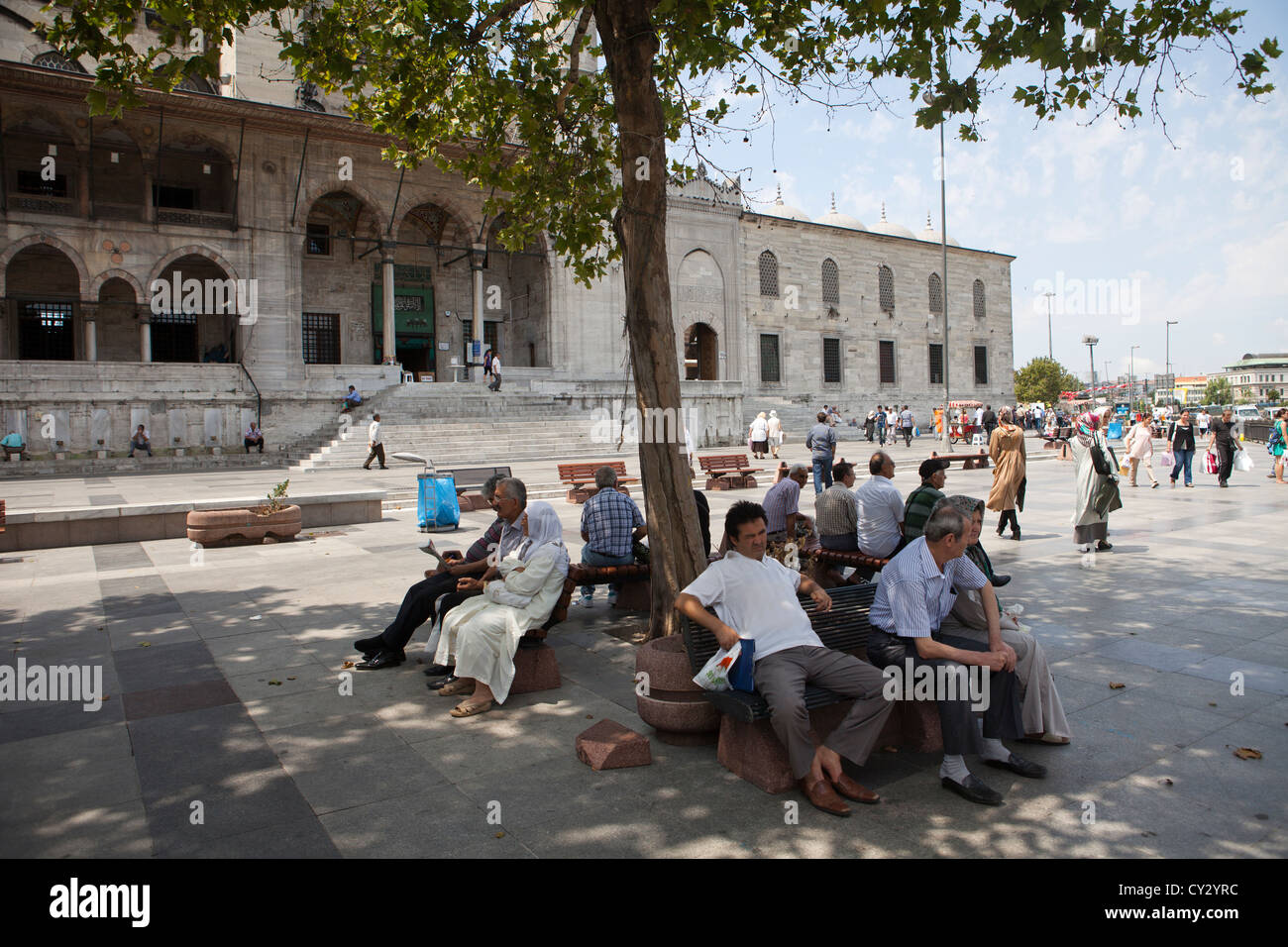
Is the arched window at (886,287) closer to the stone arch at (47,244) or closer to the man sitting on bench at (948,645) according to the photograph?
the stone arch at (47,244)

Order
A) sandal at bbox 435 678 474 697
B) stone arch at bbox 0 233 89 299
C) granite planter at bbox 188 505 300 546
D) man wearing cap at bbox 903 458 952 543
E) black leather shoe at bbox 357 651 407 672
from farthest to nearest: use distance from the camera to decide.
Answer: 1. stone arch at bbox 0 233 89 299
2. granite planter at bbox 188 505 300 546
3. man wearing cap at bbox 903 458 952 543
4. black leather shoe at bbox 357 651 407 672
5. sandal at bbox 435 678 474 697

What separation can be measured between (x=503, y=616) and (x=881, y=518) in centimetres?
347

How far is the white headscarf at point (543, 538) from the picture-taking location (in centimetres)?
534

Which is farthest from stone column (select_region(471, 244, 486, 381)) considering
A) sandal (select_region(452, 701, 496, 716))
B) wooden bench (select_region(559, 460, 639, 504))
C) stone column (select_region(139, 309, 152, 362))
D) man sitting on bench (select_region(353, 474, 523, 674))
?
sandal (select_region(452, 701, 496, 716))

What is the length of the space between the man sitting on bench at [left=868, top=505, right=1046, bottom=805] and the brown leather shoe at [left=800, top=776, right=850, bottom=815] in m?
0.56

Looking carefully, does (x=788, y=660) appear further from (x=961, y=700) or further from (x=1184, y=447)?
(x=1184, y=447)

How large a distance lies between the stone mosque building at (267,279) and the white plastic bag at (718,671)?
16.3m

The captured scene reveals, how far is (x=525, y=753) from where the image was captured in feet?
14.2

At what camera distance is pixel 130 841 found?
339 centimetres

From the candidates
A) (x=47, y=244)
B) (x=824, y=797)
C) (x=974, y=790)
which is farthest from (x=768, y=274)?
(x=824, y=797)

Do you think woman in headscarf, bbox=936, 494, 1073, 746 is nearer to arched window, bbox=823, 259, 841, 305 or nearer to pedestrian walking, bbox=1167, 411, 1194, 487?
pedestrian walking, bbox=1167, 411, 1194, 487

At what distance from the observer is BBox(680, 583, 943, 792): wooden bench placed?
12.6ft

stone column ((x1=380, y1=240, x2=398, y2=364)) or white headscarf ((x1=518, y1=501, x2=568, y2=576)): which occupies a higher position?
stone column ((x1=380, y1=240, x2=398, y2=364))

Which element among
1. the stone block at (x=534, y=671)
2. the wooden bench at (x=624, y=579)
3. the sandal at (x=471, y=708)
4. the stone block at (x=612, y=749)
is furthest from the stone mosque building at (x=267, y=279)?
the stone block at (x=612, y=749)
